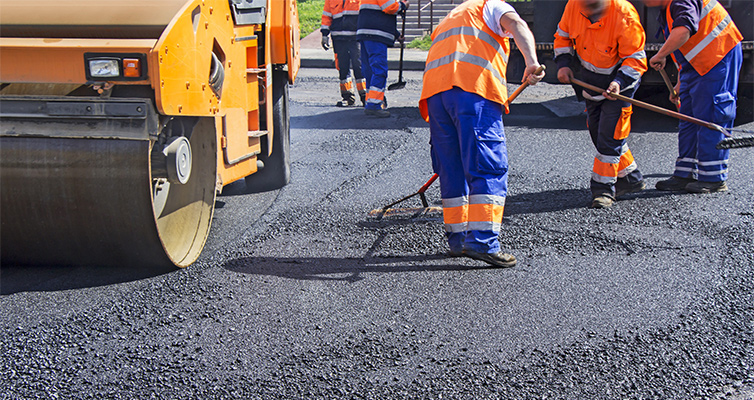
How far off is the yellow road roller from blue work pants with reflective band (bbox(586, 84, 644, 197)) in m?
2.66

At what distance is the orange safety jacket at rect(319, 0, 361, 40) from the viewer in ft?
30.2

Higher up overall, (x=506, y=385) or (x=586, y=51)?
(x=586, y=51)

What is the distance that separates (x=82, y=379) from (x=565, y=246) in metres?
2.65

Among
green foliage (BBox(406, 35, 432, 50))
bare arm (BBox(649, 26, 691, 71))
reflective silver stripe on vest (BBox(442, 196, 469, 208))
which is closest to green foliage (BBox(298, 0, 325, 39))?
green foliage (BBox(406, 35, 432, 50))

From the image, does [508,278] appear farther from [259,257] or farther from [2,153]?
[2,153]

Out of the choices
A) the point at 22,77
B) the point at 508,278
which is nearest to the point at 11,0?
the point at 22,77

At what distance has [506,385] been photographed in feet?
8.39

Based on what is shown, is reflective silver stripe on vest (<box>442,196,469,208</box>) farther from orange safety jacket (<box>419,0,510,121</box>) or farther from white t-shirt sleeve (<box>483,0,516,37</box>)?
white t-shirt sleeve (<box>483,0,516,37</box>)

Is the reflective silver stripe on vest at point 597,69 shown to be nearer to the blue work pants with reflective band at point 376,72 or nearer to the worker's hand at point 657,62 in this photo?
the worker's hand at point 657,62

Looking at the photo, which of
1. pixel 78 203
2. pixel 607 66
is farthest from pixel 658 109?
pixel 78 203

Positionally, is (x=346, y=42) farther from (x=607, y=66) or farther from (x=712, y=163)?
(x=712, y=163)

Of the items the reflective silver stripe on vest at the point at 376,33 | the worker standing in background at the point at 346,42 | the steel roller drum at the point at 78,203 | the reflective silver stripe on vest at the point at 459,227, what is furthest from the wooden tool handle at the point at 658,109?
the worker standing in background at the point at 346,42

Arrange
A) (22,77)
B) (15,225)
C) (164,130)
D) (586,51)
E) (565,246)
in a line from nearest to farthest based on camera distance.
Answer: (22,77)
(15,225)
(164,130)
(565,246)
(586,51)

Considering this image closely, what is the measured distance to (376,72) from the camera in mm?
8344
